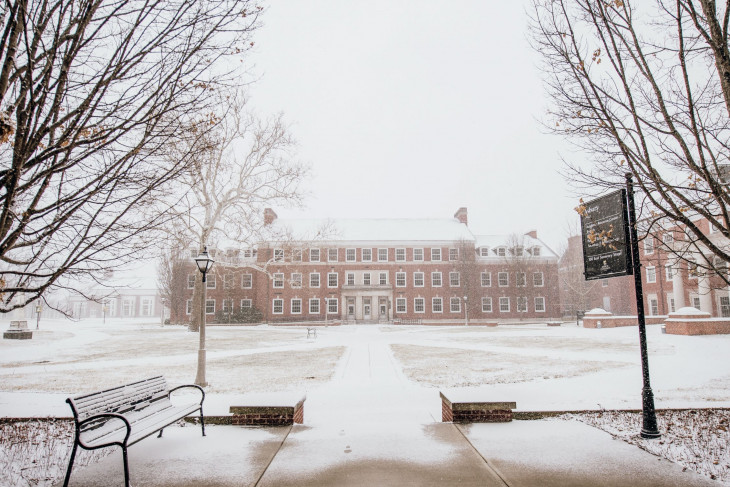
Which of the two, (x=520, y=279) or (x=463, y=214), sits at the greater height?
(x=463, y=214)

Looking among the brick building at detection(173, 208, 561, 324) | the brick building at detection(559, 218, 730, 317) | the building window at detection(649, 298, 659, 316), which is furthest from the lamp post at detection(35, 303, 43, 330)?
the building window at detection(649, 298, 659, 316)

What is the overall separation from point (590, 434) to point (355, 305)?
42.7 meters

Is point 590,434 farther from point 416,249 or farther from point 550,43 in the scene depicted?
point 416,249

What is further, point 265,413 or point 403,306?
point 403,306

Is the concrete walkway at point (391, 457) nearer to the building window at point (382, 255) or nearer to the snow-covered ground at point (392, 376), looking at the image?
the snow-covered ground at point (392, 376)

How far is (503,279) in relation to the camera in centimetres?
4916

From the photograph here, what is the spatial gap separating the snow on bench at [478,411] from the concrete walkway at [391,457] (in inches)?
6.7

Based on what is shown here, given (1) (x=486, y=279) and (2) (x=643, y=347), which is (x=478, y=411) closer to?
(2) (x=643, y=347)

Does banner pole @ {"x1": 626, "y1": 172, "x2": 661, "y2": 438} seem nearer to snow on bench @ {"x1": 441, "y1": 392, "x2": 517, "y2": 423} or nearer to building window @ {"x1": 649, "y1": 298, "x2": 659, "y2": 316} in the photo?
snow on bench @ {"x1": 441, "y1": 392, "x2": 517, "y2": 423}

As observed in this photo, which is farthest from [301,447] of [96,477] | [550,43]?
[550,43]

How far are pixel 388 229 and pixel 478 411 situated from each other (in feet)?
151

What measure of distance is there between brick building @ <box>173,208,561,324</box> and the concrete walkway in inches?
1629

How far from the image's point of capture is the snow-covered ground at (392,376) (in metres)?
7.39

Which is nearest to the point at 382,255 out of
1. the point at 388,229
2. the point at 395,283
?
the point at 395,283
